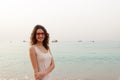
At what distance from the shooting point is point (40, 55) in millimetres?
3617

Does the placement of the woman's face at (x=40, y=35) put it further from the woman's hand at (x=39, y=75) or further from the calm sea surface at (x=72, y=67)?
the calm sea surface at (x=72, y=67)

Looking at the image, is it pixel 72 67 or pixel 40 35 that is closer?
pixel 40 35

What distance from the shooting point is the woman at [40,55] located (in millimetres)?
3615

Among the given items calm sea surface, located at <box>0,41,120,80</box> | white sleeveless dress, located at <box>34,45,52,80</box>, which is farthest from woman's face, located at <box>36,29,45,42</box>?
calm sea surface, located at <box>0,41,120,80</box>

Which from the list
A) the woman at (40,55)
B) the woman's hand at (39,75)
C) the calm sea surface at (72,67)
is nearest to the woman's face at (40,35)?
the woman at (40,55)

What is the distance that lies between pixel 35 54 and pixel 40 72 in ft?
0.79

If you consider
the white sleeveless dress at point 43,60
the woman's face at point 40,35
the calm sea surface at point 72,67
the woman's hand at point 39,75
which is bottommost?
the calm sea surface at point 72,67

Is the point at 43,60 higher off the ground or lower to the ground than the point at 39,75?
higher

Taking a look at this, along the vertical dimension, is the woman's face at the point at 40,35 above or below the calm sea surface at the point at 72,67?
A: above

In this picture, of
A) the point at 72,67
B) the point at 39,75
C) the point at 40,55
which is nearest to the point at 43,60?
the point at 40,55

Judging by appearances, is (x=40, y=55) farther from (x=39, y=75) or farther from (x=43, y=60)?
(x=39, y=75)

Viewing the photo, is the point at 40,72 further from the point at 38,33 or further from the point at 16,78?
the point at 16,78

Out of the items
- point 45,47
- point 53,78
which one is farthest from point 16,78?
point 45,47

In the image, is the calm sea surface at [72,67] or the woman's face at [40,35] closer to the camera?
the woman's face at [40,35]
